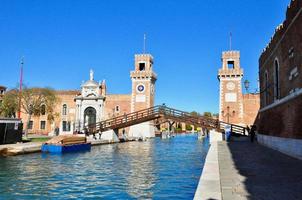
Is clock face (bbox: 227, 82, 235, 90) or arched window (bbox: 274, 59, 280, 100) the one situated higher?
clock face (bbox: 227, 82, 235, 90)

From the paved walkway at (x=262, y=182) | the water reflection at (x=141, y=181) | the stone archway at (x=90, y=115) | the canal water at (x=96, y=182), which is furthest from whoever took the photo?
the stone archway at (x=90, y=115)

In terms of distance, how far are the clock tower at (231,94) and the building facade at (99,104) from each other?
42.4 feet

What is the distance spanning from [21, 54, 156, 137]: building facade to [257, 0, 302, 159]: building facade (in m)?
37.4

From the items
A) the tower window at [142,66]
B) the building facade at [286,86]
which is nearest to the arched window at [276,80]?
the building facade at [286,86]

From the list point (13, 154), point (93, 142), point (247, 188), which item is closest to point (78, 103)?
point (93, 142)

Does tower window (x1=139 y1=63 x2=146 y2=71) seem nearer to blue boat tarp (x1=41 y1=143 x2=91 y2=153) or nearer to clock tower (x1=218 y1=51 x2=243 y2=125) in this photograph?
clock tower (x1=218 y1=51 x2=243 y2=125)

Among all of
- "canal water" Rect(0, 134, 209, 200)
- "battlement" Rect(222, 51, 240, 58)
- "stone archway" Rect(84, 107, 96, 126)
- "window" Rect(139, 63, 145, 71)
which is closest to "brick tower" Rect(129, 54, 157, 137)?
"window" Rect(139, 63, 145, 71)

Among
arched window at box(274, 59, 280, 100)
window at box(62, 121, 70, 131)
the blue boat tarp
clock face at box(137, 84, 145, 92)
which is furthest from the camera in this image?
window at box(62, 121, 70, 131)

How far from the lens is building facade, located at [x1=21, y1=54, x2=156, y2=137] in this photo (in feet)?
189

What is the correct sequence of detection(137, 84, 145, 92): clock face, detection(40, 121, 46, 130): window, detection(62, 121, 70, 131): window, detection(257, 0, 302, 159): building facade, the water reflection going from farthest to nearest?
detection(40, 121, 46, 130): window → detection(62, 121, 70, 131): window → detection(137, 84, 145, 92): clock face → detection(257, 0, 302, 159): building facade → the water reflection

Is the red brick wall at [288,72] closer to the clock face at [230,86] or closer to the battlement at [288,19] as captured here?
the battlement at [288,19]

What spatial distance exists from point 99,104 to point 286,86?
139ft

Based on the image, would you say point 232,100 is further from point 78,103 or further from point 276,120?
point 276,120

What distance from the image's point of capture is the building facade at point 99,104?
57.6 meters
